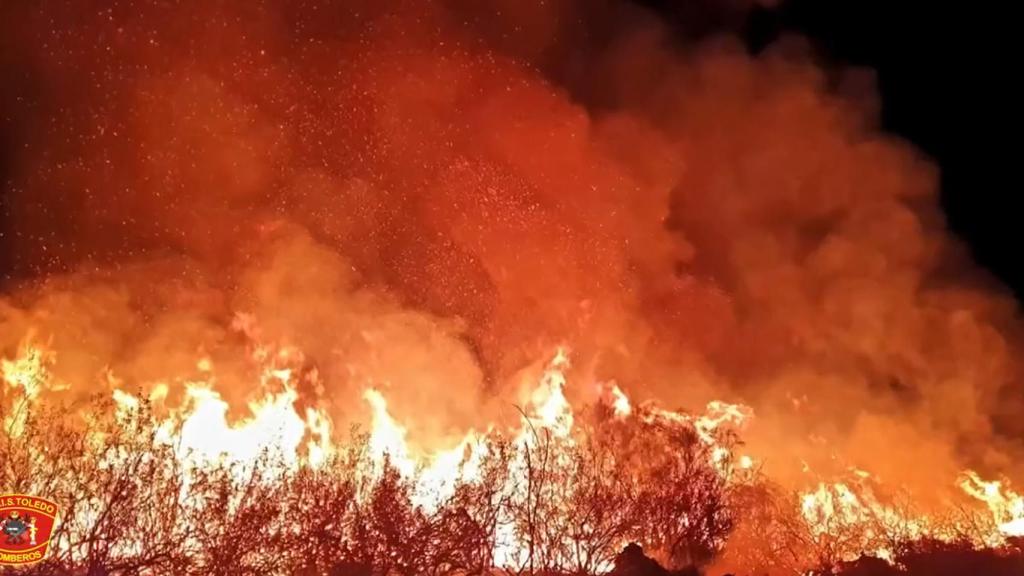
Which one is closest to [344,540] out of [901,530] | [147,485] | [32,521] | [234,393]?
[147,485]

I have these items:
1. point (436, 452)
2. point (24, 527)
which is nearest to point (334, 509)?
point (24, 527)

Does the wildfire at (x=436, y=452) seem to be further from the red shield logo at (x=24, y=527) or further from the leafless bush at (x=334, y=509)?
the red shield logo at (x=24, y=527)

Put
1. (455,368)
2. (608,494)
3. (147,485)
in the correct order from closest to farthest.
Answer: (147,485) → (608,494) → (455,368)

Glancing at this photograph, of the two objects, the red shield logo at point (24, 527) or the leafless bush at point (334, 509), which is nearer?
the red shield logo at point (24, 527)

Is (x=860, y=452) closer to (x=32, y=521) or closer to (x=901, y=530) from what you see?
(x=901, y=530)

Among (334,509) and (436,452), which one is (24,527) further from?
(436,452)

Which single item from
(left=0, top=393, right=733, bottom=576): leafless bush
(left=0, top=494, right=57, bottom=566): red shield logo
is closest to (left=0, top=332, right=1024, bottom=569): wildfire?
(left=0, top=393, right=733, bottom=576): leafless bush

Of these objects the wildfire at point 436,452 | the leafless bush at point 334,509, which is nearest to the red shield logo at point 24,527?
the leafless bush at point 334,509

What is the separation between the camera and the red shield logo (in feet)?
55.6

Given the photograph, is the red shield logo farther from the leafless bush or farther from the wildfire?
the wildfire

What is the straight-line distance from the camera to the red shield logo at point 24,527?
1694 cm

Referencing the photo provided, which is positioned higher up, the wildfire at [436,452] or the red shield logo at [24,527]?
the wildfire at [436,452]

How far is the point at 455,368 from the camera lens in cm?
2986

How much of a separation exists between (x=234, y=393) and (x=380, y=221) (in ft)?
24.3
